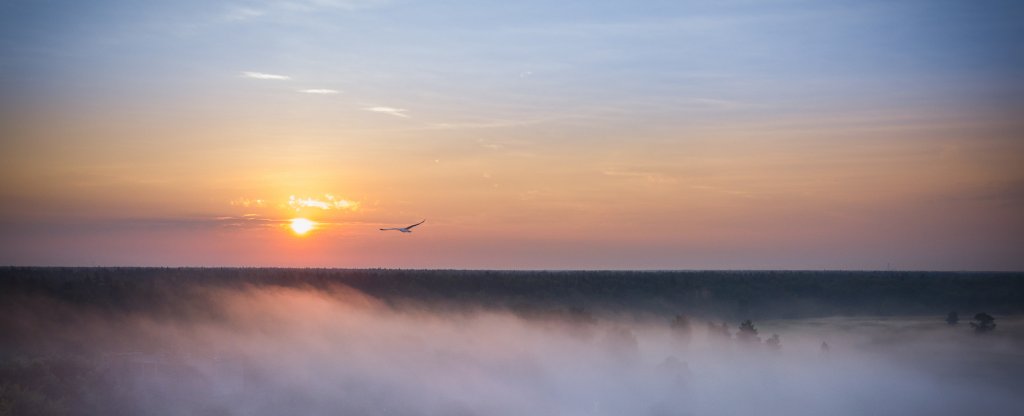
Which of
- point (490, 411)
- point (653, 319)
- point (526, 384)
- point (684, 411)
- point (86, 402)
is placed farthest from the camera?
point (653, 319)

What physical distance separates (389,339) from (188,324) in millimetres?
14660

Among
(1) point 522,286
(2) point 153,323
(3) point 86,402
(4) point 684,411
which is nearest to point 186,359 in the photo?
(3) point 86,402

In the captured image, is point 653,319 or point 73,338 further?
point 653,319

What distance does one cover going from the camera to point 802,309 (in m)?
123

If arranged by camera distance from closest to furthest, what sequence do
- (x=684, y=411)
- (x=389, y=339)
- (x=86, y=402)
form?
(x=86, y=402) < (x=684, y=411) < (x=389, y=339)

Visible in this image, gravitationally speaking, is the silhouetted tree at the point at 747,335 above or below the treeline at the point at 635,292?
above

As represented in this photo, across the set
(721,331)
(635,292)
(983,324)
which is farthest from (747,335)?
(635,292)

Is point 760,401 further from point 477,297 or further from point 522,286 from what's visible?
point 522,286

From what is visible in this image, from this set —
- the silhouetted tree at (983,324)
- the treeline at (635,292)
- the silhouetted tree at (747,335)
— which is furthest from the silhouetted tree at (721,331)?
the silhouetted tree at (983,324)

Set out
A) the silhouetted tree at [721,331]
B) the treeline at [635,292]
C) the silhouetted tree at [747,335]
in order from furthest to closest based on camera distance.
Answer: the treeline at [635,292]
the silhouetted tree at [721,331]
the silhouetted tree at [747,335]

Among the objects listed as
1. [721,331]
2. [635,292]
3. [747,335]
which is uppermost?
[747,335]

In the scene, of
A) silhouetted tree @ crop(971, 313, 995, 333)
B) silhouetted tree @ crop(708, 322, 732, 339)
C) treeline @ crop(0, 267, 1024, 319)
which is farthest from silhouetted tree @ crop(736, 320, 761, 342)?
silhouetted tree @ crop(971, 313, 995, 333)

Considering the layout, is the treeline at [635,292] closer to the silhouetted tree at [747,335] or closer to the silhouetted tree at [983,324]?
the silhouetted tree at [983,324]

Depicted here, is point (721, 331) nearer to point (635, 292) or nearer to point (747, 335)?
point (747, 335)
